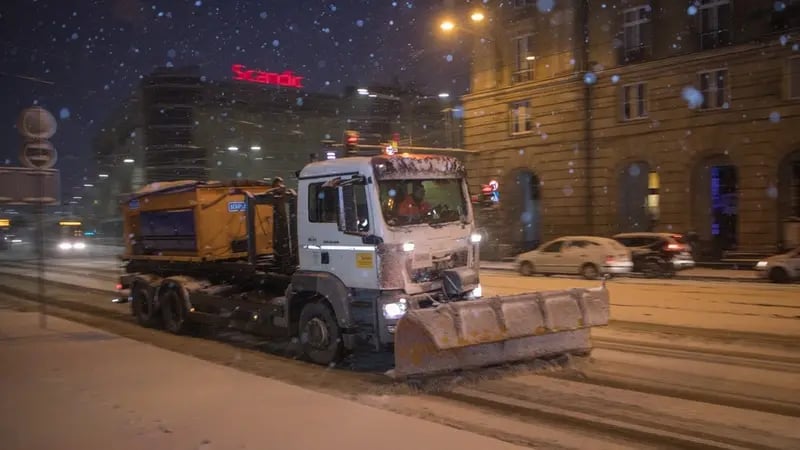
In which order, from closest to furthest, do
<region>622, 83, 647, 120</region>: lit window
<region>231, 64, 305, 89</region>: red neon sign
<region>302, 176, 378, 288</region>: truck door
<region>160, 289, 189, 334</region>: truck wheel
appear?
<region>302, 176, 378, 288</region>: truck door < <region>160, 289, 189, 334</region>: truck wheel < <region>622, 83, 647, 120</region>: lit window < <region>231, 64, 305, 89</region>: red neon sign

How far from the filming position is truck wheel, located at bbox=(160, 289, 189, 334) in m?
13.6

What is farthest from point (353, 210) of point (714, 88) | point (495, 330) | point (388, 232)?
point (714, 88)

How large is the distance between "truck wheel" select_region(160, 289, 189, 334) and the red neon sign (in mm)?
51143

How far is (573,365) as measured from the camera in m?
9.50

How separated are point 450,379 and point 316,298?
2.60 metres

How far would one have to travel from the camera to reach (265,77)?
6431 cm

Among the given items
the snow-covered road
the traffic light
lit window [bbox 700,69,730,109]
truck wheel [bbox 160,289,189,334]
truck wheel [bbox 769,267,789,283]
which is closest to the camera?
the snow-covered road

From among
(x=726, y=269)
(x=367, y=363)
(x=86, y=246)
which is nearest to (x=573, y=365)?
(x=367, y=363)

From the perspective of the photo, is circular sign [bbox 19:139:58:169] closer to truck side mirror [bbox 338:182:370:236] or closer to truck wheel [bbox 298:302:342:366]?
truck wheel [bbox 298:302:342:366]

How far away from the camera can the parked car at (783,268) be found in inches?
866

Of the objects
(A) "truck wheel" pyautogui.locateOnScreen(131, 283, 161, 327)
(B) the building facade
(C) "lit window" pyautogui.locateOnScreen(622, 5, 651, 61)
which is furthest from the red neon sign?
(A) "truck wheel" pyautogui.locateOnScreen(131, 283, 161, 327)

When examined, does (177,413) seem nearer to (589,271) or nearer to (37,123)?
(37,123)

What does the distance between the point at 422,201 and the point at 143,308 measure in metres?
8.24

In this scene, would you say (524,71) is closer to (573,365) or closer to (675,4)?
(675,4)
